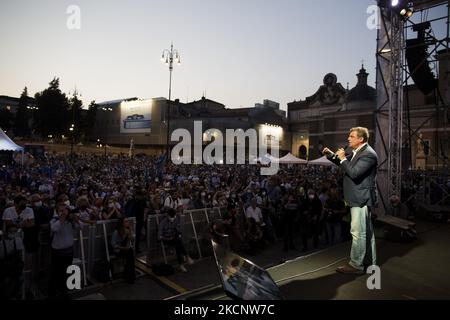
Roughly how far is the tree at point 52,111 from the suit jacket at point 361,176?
67.9m

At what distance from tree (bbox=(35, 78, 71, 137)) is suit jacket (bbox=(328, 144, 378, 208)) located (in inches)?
2675

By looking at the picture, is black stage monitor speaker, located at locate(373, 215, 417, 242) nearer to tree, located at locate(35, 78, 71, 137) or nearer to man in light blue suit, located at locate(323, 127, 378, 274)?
man in light blue suit, located at locate(323, 127, 378, 274)

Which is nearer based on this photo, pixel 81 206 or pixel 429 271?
pixel 429 271

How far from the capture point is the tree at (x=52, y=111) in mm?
60938

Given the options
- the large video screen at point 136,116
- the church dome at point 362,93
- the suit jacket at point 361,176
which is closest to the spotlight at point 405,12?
the suit jacket at point 361,176

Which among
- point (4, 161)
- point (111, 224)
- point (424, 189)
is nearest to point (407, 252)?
point (111, 224)

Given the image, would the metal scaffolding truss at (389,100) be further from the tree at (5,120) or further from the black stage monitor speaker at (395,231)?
the tree at (5,120)

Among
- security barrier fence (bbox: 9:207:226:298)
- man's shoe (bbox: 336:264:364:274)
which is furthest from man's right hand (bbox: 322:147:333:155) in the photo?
security barrier fence (bbox: 9:207:226:298)

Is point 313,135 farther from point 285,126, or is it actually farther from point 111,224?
point 111,224

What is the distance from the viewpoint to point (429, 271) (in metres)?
4.45

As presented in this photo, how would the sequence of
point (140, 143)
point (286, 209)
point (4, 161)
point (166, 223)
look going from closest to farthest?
point (166, 223) < point (286, 209) < point (4, 161) < point (140, 143)

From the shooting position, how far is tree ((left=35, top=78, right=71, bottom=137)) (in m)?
60.9

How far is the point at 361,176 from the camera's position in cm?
388
